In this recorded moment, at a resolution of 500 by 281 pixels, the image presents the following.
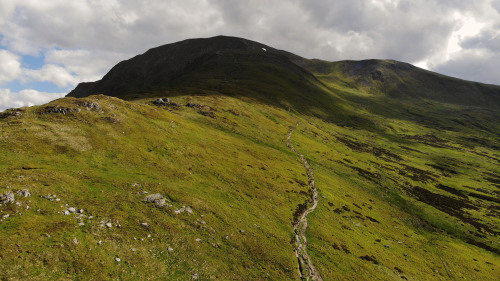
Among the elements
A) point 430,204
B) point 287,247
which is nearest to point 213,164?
point 287,247

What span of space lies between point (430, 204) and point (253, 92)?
12285 centimetres

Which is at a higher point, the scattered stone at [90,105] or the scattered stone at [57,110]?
the scattered stone at [90,105]

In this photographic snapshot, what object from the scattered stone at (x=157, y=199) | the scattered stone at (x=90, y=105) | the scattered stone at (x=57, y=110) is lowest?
the scattered stone at (x=157, y=199)

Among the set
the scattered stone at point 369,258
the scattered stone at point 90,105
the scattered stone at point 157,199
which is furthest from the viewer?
the scattered stone at point 90,105

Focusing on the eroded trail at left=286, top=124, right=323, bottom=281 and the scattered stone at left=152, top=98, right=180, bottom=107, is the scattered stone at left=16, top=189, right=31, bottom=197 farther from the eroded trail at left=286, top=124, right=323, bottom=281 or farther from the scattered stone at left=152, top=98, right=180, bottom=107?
the scattered stone at left=152, top=98, right=180, bottom=107

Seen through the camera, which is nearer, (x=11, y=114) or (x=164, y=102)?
(x=11, y=114)

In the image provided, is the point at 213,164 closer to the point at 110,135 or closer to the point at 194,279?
Result: the point at 110,135

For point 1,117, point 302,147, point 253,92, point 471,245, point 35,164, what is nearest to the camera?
point 35,164

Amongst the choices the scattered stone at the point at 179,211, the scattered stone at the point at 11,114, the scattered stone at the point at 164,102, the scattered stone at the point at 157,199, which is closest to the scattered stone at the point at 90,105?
the scattered stone at the point at 11,114

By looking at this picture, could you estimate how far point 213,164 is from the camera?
200 ft

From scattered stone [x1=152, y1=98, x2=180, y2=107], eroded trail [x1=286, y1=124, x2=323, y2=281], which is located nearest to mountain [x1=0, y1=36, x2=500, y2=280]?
eroded trail [x1=286, y1=124, x2=323, y2=281]

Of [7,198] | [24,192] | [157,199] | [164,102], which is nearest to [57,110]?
[24,192]

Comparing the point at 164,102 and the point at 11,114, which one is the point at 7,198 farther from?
the point at 164,102

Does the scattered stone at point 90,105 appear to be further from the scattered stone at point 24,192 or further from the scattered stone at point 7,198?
the scattered stone at point 7,198
